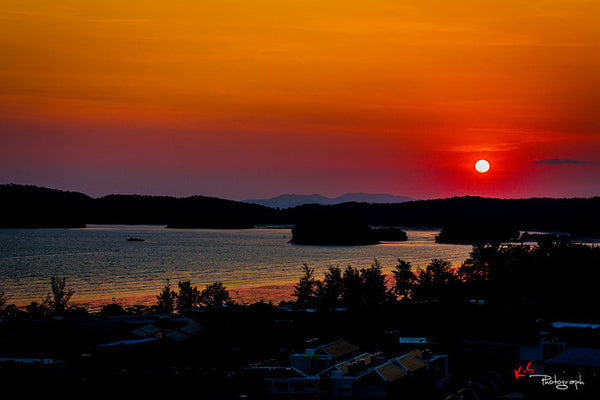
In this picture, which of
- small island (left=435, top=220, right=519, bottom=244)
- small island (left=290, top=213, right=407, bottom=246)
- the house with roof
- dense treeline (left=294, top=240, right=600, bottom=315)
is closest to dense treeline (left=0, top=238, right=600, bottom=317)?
dense treeline (left=294, top=240, right=600, bottom=315)

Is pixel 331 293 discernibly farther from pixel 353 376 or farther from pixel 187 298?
pixel 353 376

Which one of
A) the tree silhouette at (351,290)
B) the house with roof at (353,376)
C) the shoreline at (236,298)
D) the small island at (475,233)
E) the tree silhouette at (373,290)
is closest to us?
the house with roof at (353,376)

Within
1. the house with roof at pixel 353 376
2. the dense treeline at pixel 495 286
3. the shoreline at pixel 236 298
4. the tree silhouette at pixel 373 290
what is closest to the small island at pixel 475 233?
the shoreline at pixel 236 298

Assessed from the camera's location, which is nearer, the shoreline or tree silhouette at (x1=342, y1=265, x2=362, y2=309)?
tree silhouette at (x1=342, y1=265, x2=362, y2=309)

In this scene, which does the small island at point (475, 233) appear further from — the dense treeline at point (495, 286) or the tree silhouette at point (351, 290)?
the tree silhouette at point (351, 290)

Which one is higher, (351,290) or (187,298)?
(351,290)

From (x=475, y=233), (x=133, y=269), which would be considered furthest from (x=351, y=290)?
(x=475, y=233)

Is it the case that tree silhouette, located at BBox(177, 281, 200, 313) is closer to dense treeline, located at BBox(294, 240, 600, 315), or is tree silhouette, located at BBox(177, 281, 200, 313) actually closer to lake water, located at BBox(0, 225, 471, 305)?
dense treeline, located at BBox(294, 240, 600, 315)

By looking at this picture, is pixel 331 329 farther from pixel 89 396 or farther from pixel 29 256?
pixel 29 256

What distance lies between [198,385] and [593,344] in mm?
13733

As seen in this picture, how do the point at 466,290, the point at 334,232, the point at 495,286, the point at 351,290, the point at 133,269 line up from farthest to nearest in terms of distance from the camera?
the point at 334,232 → the point at 133,269 → the point at 495,286 → the point at 351,290 → the point at 466,290

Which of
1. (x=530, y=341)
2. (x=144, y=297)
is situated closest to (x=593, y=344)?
(x=530, y=341)

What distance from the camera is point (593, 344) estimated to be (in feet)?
80.6

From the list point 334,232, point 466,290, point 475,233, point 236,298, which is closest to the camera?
point 466,290
